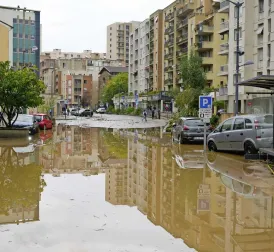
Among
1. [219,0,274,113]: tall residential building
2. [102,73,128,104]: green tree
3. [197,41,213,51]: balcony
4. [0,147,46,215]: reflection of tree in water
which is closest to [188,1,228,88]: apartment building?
[197,41,213,51]: balcony

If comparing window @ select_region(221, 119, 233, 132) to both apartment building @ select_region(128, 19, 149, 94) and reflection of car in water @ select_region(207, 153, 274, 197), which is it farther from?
apartment building @ select_region(128, 19, 149, 94)

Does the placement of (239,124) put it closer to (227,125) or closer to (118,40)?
(227,125)

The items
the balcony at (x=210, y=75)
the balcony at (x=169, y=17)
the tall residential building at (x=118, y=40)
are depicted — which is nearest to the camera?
the balcony at (x=210, y=75)

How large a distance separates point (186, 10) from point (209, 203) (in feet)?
253

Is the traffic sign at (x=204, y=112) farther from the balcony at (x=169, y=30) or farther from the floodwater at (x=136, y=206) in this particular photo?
the balcony at (x=169, y=30)

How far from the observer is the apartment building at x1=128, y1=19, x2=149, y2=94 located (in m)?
109

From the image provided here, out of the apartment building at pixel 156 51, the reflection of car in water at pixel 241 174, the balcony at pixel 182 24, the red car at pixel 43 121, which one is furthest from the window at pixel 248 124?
the apartment building at pixel 156 51

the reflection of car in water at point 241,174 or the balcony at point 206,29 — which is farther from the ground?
the balcony at point 206,29

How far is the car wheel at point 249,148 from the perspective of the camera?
56.6 ft

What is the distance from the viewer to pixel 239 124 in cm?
1852

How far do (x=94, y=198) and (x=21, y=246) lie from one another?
12.2 feet

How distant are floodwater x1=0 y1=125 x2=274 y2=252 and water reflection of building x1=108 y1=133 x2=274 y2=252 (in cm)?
2

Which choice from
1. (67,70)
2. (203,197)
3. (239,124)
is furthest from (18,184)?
(67,70)

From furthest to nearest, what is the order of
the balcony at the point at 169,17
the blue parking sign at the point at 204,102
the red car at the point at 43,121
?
the balcony at the point at 169,17 < the red car at the point at 43,121 < the blue parking sign at the point at 204,102
